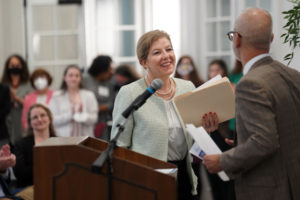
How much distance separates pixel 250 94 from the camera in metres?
2.70

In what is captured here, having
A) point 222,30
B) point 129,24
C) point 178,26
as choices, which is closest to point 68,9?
point 129,24

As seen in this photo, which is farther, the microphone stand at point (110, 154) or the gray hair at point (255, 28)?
the gray hair at point (255, 28)

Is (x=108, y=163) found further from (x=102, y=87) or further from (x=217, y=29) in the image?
(x=217, y=29)

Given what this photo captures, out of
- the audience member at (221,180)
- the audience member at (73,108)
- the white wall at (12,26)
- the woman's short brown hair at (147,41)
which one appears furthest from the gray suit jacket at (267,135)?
the white wall at (12,26)

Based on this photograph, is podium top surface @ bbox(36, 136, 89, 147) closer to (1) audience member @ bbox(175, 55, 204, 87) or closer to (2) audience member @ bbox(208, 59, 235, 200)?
(2) audience member @ bbox(208, 59, 235, 200)

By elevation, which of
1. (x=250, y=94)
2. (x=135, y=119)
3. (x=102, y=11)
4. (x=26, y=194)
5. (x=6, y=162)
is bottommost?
(x=26, y=194)

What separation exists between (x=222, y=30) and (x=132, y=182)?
237 inches

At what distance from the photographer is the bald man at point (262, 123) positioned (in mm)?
2684

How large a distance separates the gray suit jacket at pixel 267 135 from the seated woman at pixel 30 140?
110 inches

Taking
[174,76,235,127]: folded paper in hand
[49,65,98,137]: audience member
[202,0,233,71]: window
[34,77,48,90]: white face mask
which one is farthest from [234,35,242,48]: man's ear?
[202,0,233,71]: window

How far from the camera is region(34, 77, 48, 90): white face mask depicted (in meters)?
7.05

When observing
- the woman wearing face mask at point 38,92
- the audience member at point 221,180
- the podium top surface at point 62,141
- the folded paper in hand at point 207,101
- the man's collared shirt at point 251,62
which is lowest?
the audience member at point 221,180

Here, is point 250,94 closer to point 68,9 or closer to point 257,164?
point 257,164

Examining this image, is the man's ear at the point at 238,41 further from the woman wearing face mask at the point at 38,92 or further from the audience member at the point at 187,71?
the woman wearing face mask at the point at 38,92
